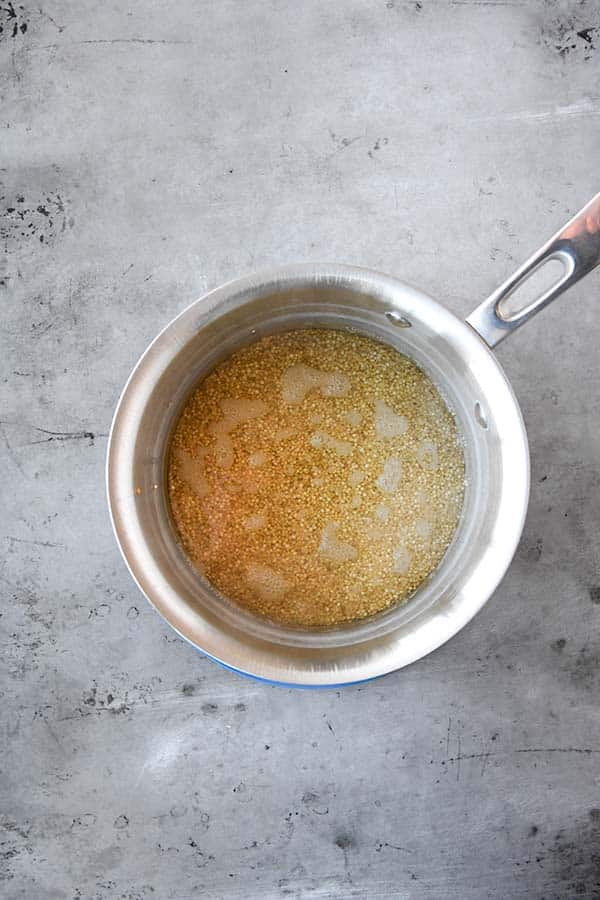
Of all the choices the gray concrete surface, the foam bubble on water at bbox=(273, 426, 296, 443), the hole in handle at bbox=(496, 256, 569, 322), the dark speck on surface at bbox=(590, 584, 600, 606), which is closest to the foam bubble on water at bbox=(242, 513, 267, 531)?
the foam bubble on water at bbox=(273, 426, 296, 443)

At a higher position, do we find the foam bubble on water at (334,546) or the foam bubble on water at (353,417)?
the foam bubble on water at (353,417)

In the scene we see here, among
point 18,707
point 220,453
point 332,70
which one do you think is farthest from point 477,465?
point 18,707

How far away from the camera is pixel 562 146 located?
1.24 m

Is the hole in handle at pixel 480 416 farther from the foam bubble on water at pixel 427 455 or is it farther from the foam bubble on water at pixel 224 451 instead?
the foam bubble on water at pixel 224 451

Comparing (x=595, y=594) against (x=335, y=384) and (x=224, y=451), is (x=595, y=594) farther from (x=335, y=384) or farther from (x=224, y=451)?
(x=224, y=451)

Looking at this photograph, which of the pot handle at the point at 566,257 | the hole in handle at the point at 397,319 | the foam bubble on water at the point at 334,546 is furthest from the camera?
the foam bubble on water at the point at 334,546

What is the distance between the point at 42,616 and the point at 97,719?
0.20 m

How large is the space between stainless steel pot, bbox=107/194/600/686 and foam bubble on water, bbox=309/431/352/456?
189mm

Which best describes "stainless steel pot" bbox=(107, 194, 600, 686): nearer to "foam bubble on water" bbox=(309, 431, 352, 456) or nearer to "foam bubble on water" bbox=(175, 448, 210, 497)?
"foam bubble on water" bbox=(175, 448, 210, 497)

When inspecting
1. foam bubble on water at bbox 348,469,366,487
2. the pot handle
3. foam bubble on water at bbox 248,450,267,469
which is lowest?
foam bubble on water at bbox 248,450,267,469

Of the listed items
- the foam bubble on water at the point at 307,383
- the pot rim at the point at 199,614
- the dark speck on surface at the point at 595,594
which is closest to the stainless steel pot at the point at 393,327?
the pot rim at the point at 199,614

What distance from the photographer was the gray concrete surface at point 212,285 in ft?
3.99

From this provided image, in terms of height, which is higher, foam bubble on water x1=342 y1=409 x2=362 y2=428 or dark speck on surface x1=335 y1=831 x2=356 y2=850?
foam bubble on water x1=342 y1=409 x2=362 y2=428

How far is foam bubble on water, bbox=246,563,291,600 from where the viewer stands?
3.76 feet
